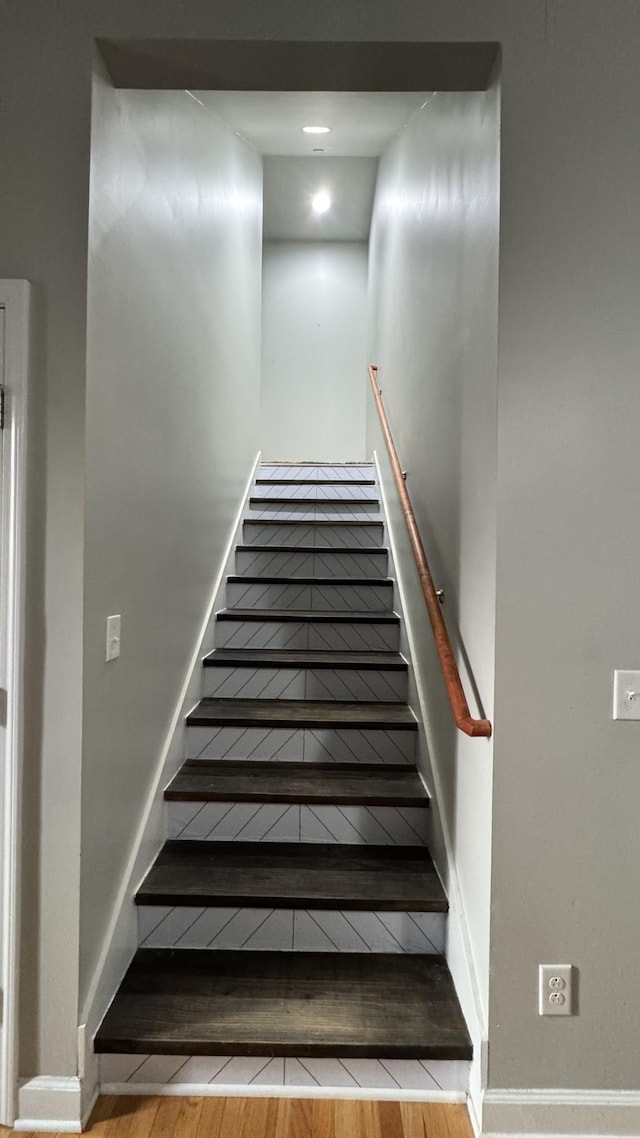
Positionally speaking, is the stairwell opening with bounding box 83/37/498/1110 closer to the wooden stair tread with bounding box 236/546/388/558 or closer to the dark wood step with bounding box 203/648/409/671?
the wooden stair tread with bounding box 236/546/388/558

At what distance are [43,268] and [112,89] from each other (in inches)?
21.6

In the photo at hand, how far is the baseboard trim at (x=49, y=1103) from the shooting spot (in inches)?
63.2

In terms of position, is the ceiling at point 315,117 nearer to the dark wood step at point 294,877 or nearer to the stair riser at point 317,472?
the stair riser at point 317,472

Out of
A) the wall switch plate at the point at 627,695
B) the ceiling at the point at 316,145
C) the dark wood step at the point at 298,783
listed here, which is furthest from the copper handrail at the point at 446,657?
the ceiling at the point at 316,145

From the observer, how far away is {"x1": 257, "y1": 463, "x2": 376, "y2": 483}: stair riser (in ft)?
14.9

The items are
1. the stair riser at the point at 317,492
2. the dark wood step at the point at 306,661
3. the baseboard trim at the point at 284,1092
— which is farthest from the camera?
the stair riser at the point at 317,492

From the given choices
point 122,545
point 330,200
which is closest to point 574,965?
point 122,545

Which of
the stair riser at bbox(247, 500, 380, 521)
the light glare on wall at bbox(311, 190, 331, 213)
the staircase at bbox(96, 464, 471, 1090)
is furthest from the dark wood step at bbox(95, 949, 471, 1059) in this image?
the light glare on wall at bbox(311, 190, 331, 213)

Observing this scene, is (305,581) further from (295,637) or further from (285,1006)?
(285,1006)

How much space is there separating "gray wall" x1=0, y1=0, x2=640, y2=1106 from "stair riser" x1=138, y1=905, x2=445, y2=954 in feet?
Result: 1.26

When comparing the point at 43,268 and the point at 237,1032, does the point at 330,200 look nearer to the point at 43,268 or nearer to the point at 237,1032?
the point at 43,268

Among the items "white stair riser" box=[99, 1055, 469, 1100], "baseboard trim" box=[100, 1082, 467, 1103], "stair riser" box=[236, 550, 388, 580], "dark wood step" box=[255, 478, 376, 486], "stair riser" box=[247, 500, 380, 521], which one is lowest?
"baseboard trim" box=[100, 1082, 467, 1103]

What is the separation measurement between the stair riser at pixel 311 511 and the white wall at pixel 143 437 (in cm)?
80

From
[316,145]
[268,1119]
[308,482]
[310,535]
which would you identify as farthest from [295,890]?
[316,145]
